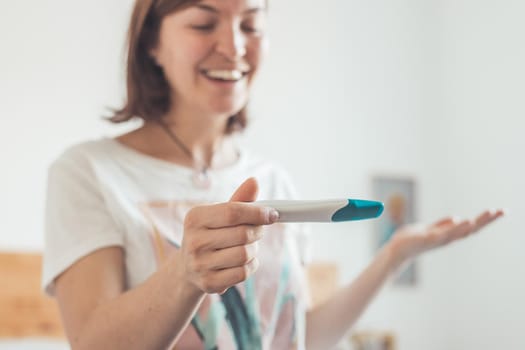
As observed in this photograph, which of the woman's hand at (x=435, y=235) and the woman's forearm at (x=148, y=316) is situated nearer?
the woman's forearm at (x=148, y=316)

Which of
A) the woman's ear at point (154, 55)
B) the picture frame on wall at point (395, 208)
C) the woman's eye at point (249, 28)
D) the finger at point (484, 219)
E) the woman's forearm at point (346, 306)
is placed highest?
the woman's eye at point (249, 28)

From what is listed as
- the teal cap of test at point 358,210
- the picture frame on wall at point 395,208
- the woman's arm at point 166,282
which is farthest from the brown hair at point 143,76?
the picture frame on wall at point 395,208

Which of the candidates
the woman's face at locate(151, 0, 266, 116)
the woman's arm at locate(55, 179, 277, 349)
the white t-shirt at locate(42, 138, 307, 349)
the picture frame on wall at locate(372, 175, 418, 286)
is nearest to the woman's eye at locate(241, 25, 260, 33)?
the woman's face at locate(151, 0, 266, 116)

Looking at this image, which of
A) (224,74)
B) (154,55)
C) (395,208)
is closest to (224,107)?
(224,74)

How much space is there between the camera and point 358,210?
62 cm

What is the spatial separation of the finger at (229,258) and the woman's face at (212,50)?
0.38 meters

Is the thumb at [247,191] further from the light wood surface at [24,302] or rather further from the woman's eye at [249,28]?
the light wood surface at [24,302]

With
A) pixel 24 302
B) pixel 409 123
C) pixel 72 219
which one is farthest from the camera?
pixel 409 123

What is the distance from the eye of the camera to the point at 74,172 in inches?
34.9

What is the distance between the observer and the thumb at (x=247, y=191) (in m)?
0.62

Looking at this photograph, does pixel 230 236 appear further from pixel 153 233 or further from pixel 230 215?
pixel 153 233

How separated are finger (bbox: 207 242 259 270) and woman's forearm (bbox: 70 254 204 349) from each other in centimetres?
6

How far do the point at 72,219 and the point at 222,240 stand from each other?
324 millimetres

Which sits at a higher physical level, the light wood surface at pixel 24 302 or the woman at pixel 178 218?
the woman at pixel 178 218
